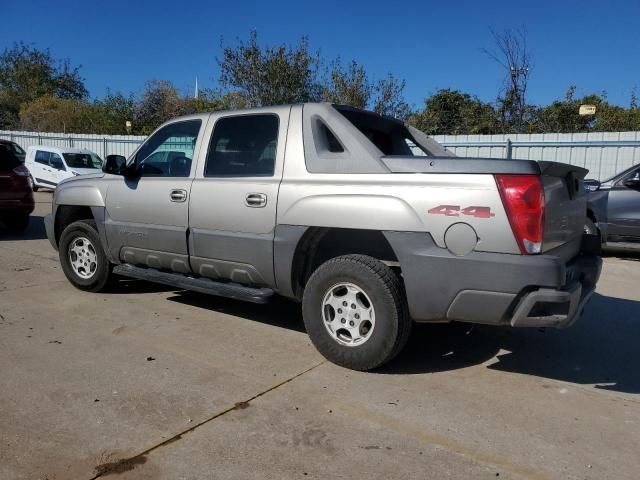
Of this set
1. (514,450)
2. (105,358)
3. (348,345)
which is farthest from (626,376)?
(105,358)

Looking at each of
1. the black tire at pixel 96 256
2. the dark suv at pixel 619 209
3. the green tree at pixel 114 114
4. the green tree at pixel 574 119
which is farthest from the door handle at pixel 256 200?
the green tree at pixel 114 114

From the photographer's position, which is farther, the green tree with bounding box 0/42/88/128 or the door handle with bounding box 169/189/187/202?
the green tree with bounding box 0/42/88/128

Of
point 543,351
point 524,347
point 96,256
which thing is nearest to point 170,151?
point 96,256

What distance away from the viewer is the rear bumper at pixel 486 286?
3.35 metres

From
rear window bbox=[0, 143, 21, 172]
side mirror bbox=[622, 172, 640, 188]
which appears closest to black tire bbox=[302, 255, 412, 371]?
side mirror bbox=[622, 172, 640, 188]

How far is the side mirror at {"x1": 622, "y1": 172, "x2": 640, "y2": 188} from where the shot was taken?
8.83 m

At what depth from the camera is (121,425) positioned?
316cm

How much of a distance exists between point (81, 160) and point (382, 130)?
16132 millimetres

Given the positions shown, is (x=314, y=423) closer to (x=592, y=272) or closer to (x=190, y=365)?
(x=190, y=365)

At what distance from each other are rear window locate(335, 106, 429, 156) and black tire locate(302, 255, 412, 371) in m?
1.04

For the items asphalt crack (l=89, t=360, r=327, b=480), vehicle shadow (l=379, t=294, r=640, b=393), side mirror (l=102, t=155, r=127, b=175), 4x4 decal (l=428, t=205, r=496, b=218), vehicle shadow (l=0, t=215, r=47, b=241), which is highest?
side mirror (l=102, t=155, r=127, b=175)

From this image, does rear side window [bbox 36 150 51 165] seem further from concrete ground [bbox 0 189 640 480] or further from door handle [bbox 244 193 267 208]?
door handle [bbox 244 193 267 208]

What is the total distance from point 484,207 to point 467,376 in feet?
4.30

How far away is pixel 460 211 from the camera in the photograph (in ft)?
11.4
